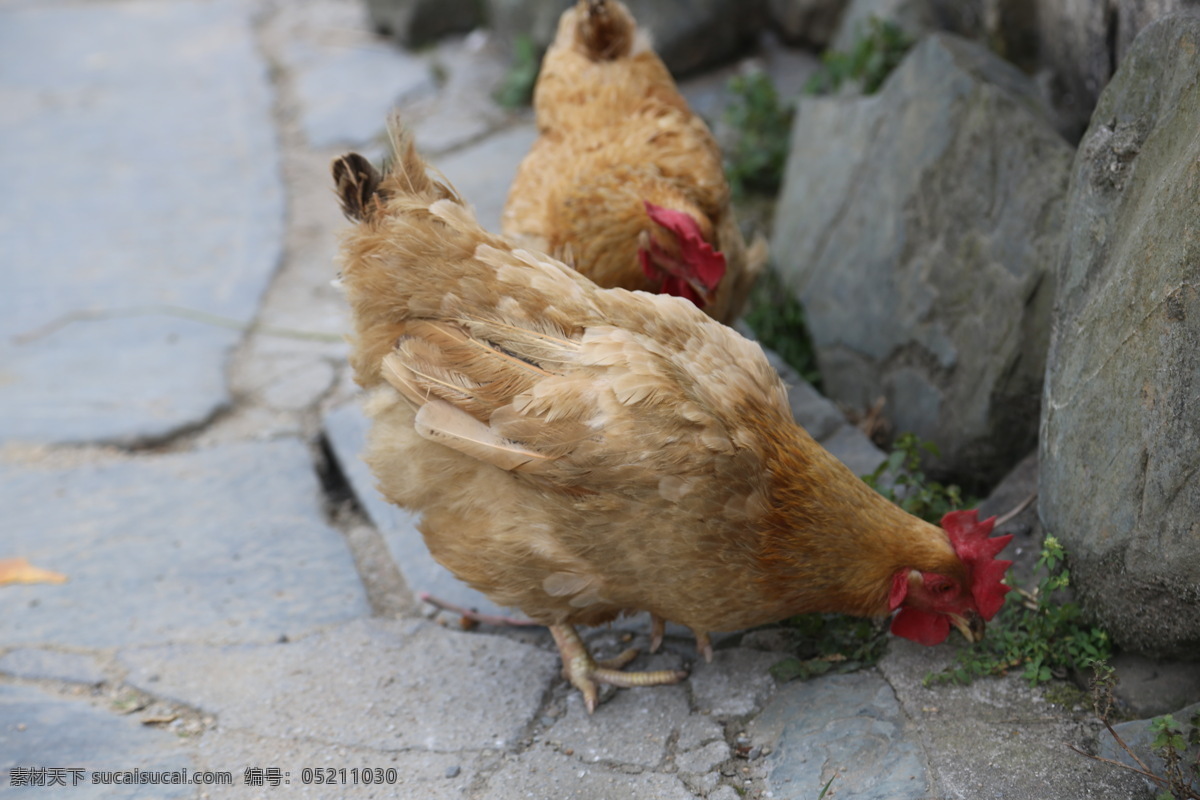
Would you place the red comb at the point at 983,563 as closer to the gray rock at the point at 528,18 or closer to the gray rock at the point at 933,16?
the gray rock at the point at 933,16

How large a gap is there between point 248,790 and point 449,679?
57cm

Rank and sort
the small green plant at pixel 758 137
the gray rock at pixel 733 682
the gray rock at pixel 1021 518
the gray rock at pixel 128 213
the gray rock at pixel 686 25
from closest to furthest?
the gray rock at pixel 733 682 < the gray rock at pixel 1021 518 < the gray rock at pixel 128 213 < the small green plant at pixel 758 137 < the gray rock at pixel 686 25

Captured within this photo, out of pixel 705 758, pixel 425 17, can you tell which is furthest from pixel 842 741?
pixel 425 17

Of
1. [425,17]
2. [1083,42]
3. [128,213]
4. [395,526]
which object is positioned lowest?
[128,213]

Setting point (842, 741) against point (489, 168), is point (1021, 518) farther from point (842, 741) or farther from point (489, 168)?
point (489, 168)

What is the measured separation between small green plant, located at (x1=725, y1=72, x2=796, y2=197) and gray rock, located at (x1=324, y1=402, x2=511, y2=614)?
226 centimetres

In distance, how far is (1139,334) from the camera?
2.04 m

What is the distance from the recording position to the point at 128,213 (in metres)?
5.15

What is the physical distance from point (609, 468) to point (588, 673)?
68 centimetres

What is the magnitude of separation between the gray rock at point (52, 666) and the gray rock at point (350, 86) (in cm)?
358

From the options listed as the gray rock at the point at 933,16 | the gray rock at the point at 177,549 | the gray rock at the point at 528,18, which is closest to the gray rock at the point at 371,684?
the gray rock at the point at 177,549

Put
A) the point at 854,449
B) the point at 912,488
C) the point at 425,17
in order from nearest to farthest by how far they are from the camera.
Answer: the point at 912,488 → the point at 854,449 → the point at 425,17

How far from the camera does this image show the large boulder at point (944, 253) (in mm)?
2941

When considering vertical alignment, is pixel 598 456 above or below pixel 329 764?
above
